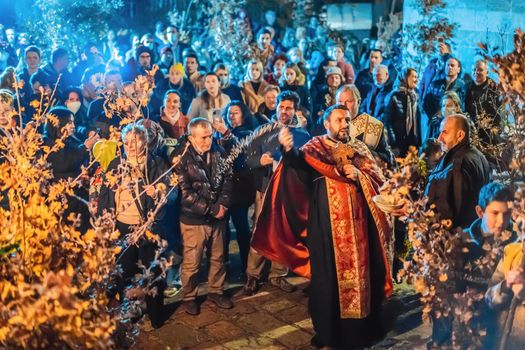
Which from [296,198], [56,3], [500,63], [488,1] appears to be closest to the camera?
[500,63]

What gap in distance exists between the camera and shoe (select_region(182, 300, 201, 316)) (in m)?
6.81

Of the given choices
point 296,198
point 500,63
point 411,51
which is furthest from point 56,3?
point 500,63

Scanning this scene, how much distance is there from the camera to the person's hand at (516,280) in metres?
4.16

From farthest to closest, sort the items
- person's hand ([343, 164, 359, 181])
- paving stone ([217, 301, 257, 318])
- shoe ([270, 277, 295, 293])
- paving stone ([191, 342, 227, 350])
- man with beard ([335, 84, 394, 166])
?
1. shoe ([270, 277, 295, 293])
2. paving stone ([217, 301, 257, 318])
3. man with beard ([335, 84, 394, 166])
4. paving stone ([191, 342, 227, 350])
5. person's hand ([343, 164, 359, 181])

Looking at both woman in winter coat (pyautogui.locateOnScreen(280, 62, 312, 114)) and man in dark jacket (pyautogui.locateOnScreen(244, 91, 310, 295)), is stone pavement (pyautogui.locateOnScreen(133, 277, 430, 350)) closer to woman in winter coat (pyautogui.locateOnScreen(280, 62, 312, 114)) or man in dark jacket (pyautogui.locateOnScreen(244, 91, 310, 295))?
man in dark jacket (pyautogui.locateOnScreen(244, 91, 310, 295))

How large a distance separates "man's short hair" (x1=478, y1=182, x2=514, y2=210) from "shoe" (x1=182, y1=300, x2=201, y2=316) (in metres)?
3.29

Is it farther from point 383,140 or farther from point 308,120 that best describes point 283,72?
point 383,140

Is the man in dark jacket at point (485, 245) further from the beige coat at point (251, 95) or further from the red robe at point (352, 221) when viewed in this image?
the beige coat at point (251, 95)

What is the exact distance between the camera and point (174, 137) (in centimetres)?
879

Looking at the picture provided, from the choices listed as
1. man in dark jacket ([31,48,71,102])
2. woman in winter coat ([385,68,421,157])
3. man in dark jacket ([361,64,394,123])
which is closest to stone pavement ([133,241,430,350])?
woman in winter coat ([385,68,421,157])

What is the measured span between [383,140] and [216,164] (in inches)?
67.6

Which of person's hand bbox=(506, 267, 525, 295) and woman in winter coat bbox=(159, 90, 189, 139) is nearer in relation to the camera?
person's hand bbox=(506, 267, 525, 295)

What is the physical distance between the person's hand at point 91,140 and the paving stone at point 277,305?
2.84 metres

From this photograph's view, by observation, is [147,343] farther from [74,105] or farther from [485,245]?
[74,105]
